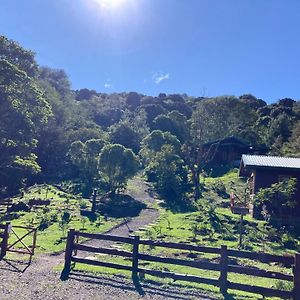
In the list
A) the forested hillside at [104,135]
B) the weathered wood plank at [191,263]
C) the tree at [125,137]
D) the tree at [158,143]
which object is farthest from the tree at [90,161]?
the weathered wood plank at [191,263]

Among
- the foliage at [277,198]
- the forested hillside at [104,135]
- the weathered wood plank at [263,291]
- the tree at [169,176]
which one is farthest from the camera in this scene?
the tree at [169,176]

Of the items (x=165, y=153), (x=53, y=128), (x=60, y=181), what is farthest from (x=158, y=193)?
(x=53, y=128)

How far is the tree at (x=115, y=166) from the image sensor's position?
40406mm

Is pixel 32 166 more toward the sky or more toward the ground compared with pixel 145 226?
more toward the sky

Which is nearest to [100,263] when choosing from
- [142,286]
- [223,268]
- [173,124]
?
[142,286]

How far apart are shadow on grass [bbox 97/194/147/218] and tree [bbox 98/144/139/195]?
75.8 inches

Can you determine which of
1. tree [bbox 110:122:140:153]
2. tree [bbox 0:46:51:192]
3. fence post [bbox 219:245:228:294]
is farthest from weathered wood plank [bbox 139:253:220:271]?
tree [bbox 110:122:140:153]

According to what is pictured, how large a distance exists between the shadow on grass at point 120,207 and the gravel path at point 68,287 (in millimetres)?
18779

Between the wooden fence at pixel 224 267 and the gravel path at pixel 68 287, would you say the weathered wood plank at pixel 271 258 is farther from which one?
the gravel path at pixel 68 287

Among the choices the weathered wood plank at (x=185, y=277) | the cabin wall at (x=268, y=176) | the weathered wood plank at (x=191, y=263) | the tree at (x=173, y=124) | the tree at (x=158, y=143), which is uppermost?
the tree at (x=173, y=124)

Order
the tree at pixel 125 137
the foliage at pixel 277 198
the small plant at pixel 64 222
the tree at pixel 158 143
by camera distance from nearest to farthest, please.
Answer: the small plant at pixel 64 222, the foliage at pixel 277 198, the tree at pixel 158 143, the tree at pixel 125 137

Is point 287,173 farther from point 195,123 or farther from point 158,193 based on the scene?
point 195,123

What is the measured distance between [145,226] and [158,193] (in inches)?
735

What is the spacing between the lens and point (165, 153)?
45375 mm
